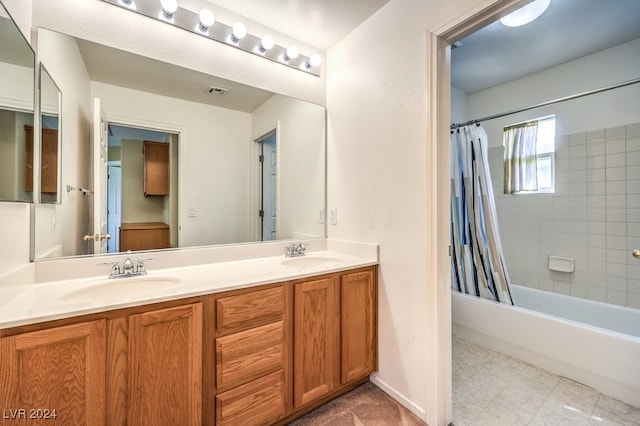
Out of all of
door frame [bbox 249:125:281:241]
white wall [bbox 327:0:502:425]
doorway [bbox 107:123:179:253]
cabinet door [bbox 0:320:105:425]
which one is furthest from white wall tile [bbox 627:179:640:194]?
cabinet door [bbox 0:320:105:425]

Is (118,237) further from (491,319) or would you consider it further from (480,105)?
(480,105)

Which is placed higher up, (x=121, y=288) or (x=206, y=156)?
(x=206, y=156)

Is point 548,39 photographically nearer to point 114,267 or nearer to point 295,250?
point 295,250

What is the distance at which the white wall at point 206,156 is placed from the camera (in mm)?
1533

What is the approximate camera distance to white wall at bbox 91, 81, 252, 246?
60.4 inches

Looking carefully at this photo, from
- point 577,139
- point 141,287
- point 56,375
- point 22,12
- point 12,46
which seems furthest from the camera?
point 577,139

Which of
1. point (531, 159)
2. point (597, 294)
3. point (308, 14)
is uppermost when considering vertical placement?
point (308, 14)

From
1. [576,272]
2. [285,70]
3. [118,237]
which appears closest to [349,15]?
[285,70]

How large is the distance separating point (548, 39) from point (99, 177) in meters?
3.32

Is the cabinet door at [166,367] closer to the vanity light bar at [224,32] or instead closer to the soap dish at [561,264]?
the vanity light bar at [224,32]

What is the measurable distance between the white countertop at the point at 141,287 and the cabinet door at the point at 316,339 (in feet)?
0.37

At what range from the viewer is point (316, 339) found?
4.86 ft

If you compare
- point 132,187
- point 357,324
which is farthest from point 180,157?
point 357,324

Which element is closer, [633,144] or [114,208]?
[114,208]
